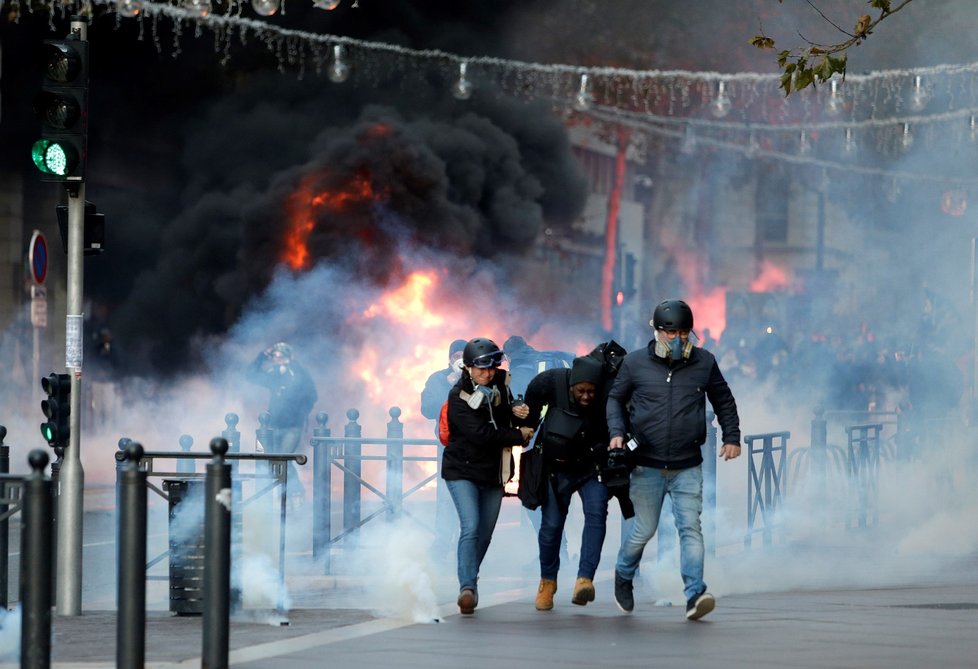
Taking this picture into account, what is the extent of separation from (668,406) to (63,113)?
3.46 meters

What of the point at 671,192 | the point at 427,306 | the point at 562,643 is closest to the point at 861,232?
the point at 671,192

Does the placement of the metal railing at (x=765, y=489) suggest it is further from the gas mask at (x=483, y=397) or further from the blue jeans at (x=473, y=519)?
the gas mask at (x=483, y=397)

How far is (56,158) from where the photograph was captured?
30.9 feet

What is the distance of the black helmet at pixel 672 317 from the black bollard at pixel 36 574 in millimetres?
3869

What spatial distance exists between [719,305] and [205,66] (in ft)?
108

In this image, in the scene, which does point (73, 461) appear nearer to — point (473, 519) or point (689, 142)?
point (473, 519)

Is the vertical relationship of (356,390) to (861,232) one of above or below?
below

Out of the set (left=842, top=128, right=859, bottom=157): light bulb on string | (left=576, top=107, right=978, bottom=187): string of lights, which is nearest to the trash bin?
(left=842, top=128, right=859, bottom=157): light bulb on string

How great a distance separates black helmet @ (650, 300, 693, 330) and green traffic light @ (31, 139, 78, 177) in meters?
3.09

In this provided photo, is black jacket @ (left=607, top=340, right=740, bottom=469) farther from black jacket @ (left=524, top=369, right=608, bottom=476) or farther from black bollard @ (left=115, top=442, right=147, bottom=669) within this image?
black bollard @ (left=115, top=442, right=147, bottom=669)

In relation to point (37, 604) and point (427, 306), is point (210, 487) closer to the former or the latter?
point (37, 604)

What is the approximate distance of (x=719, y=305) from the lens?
63281 millimetres

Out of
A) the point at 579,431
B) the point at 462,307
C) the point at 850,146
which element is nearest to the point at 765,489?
the point at 579,431

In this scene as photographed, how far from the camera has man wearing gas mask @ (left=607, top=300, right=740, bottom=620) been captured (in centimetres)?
916
